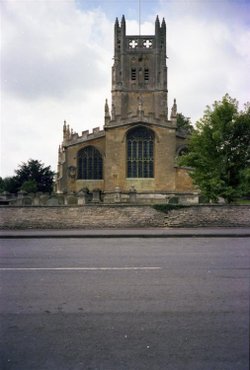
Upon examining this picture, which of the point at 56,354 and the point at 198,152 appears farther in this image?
the point at 198,152

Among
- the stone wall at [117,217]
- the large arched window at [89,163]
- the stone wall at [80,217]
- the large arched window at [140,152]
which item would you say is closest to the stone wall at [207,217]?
the stone wall at [117,217]

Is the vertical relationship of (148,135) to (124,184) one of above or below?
above

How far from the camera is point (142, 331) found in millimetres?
4406

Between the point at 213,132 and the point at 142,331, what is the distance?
74.7 ft

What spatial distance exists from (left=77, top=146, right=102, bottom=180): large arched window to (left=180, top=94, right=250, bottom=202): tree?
18717 mm

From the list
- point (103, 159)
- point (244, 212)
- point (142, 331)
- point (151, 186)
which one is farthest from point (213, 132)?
point (142, 331)

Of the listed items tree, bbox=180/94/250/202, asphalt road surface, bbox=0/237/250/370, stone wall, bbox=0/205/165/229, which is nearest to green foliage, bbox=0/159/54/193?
tree, bbox=180/94/250/202

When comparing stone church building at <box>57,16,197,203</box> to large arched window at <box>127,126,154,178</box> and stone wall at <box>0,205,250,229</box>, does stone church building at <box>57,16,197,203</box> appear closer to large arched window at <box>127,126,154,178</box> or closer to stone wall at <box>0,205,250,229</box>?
large arched window at <box>127,126,154,178</box>

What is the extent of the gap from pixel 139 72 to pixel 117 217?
44.6 meters

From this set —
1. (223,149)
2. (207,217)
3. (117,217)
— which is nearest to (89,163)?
(223,149)

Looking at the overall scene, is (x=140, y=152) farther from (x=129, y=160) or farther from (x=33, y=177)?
(x=33, y=177)

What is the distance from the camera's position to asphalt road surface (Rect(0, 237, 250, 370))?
3.85m

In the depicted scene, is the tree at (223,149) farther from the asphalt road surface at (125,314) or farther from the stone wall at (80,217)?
the asphalt road surface at (125,314)

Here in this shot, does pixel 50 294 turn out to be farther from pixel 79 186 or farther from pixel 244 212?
pixel 79 186
